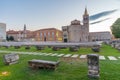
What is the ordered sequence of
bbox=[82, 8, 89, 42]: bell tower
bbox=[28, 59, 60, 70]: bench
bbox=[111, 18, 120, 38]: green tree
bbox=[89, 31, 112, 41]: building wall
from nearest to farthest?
1. bbox=[28, 59, 60, 70]: bench
2. bbox=[111, 18, 120, 38]: green tree
3. bbox=[82, 8, 89, 42]: bell tower
4. bbox=[89, 31, 112, 41]: building wall

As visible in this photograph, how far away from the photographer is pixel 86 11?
57.4 metres

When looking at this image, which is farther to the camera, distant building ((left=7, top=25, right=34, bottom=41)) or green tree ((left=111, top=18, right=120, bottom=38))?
distant building ((left=7, top=25, right=34, bottom=41))

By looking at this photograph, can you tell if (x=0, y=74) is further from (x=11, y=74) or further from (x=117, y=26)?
(x=117, y=26)


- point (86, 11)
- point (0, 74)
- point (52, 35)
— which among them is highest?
point (86, 11)

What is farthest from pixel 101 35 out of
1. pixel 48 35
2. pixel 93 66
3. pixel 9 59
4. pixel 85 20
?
pixel 93 66

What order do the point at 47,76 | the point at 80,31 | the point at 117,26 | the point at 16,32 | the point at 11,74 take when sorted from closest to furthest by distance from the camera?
1. the point at 47,76
2. the point at 11,74
3. the point at 117,26
4. the point at 80,31
5. the point at 16,32

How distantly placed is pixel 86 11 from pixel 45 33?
74.0 feet

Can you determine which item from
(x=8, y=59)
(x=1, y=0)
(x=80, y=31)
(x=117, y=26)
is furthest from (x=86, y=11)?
(x=8, y=59)

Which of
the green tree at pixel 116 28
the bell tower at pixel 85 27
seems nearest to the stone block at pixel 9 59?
the green tree at pixel 116 28

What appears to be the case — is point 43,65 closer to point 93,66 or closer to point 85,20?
point 93,66

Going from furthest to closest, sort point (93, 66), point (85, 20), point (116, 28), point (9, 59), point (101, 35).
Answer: point (101, 35) → point (85, 20) → point (116, 28) → point (9, 59) → point (93, 66)

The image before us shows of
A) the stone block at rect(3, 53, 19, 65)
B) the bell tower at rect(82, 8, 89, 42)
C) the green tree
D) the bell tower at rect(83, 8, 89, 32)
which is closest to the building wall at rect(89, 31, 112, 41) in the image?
the bell tower at rect(83, 8, 89, 32)

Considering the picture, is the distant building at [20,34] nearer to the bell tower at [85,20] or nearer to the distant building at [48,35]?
the distant building at [48,35]

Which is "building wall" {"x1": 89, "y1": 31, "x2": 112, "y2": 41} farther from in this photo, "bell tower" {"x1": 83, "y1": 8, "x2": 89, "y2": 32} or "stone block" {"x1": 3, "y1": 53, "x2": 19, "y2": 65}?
"stone block" {"x1": 3, "y1": 53, "x2": 19, "y2": 65}
